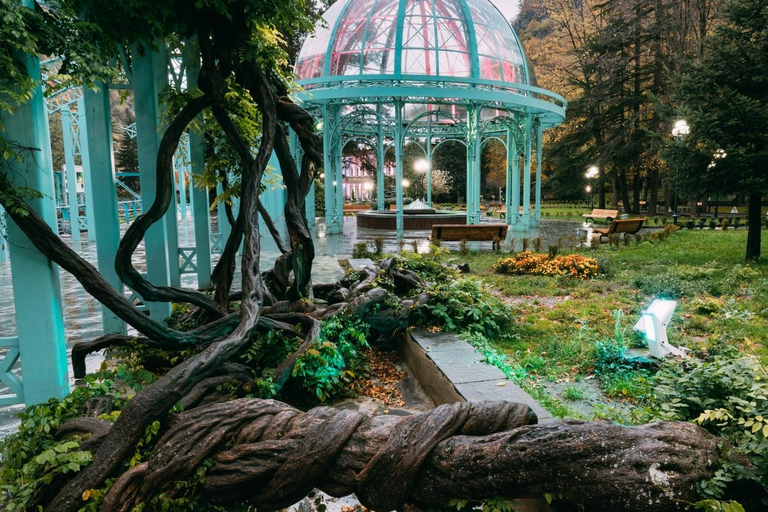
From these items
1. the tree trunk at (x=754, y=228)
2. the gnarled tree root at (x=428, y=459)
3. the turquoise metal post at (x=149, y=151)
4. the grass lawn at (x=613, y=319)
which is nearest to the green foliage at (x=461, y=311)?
the grass lawn at (x=613, y=319)

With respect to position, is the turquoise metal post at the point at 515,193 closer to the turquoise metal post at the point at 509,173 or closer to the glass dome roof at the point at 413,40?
the turquoise metal post at the point at 509,173

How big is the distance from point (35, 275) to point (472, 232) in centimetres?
1136

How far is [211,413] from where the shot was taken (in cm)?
228

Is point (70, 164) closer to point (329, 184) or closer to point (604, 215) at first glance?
point (329, 184)

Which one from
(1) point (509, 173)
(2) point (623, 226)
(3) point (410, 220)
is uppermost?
(1) point (509, 173)

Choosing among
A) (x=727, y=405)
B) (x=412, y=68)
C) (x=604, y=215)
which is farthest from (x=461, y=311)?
(x=604, y=215)

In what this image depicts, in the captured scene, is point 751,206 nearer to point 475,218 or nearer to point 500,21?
point 475,218

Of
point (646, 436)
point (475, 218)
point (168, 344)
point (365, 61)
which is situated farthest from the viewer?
point (475, 218)

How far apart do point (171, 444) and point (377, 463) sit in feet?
3.06

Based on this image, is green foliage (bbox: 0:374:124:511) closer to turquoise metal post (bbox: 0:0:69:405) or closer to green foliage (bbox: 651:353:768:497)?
turquoise metal post (bbox: 0:0:69:405)

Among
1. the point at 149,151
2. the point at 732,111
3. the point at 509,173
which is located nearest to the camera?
the point at 149,151

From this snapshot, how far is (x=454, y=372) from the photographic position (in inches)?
154

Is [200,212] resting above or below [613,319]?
above

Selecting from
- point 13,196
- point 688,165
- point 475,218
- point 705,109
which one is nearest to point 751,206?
point 688,165
